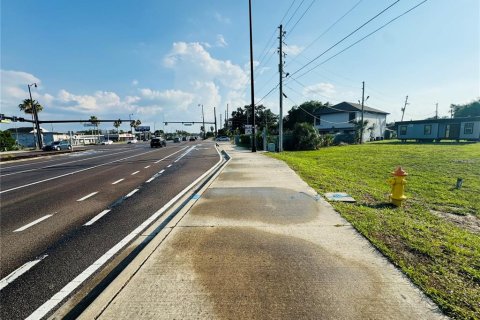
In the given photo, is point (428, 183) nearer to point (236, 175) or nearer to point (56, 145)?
point (236, 175)

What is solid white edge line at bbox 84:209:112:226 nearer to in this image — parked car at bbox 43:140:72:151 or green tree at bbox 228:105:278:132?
parked car at bbox 43:140:72:151

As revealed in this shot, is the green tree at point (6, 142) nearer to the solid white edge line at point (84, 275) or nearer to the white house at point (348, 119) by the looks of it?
Answer: the white house at point (348, 119)

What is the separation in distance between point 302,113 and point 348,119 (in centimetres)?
1444

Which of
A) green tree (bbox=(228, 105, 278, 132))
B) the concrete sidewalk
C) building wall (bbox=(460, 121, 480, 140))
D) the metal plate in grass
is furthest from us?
green tree (bbox=(228, 105, 278, 132))

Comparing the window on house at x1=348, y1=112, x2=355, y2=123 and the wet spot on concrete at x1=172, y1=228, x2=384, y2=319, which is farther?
the window on house at x1=348, y1=112, x2=355, y2=123

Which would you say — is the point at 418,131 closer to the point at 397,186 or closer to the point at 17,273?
the point at 397,186

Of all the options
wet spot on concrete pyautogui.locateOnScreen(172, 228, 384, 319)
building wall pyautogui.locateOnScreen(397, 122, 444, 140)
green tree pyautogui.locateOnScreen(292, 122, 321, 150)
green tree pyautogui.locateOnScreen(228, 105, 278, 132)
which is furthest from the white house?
wet spot on concrete pyautogui.locateOnScreen(172, 228, 384, 319)

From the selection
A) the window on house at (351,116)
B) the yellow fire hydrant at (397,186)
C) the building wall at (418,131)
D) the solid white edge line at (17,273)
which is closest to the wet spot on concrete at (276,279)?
the solid white edge line at (17,273)

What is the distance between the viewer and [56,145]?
1588 inches

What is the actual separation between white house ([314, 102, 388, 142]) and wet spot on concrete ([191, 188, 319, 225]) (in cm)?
4599

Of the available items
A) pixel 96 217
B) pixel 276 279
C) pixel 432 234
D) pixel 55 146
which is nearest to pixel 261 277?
pixel 276 279

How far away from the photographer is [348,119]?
5062 centimetres

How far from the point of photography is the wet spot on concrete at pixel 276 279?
2602mm

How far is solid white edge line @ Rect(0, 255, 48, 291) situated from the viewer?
3.36 m
